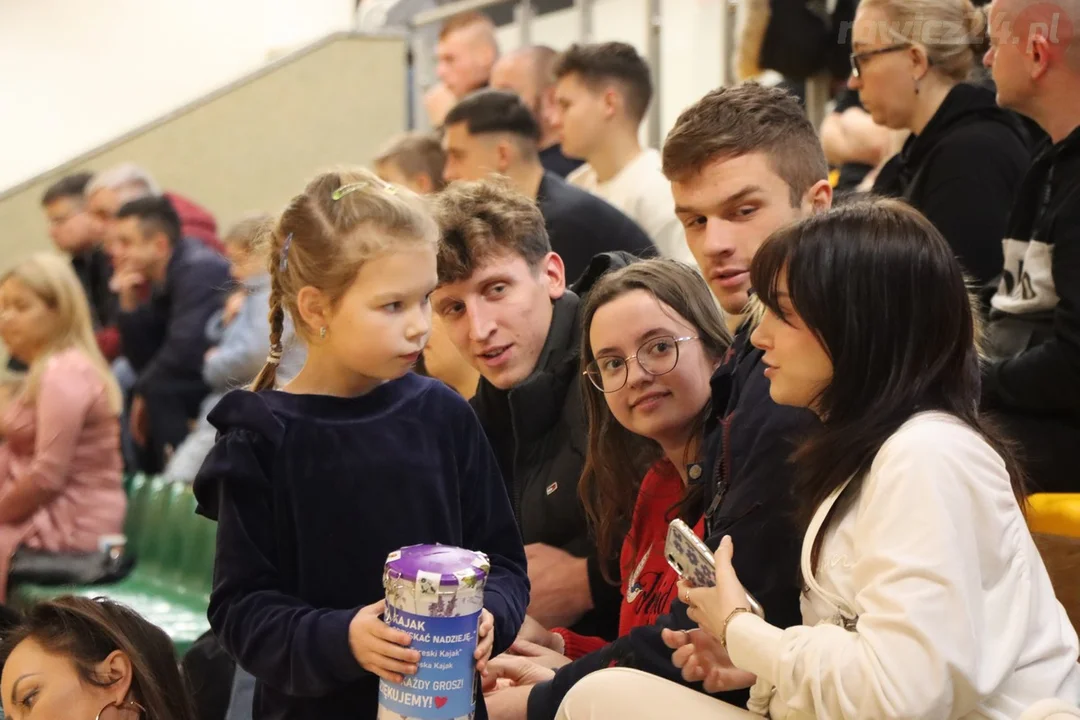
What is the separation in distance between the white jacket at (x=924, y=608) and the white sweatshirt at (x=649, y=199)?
2477 millimetres

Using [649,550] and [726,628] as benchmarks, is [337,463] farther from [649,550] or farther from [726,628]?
[649,550]

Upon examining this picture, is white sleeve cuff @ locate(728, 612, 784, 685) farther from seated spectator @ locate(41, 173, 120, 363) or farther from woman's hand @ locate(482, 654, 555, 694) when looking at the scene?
seated spectator @ locate(41, 173, 120, 363)

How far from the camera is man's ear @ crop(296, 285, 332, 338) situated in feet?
6.63

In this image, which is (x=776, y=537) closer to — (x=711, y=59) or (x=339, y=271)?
(x=339, y=271)

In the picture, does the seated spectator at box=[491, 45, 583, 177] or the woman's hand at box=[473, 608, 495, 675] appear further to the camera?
the seated spectator at box=[491, 45, 583, 177]

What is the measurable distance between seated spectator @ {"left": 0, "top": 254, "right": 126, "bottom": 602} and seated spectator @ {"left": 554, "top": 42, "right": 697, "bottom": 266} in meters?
1.91

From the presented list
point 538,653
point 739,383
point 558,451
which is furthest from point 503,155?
point 739,383

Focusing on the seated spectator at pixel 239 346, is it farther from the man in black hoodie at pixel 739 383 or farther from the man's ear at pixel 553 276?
the man in black hoodie at pixel 739 383

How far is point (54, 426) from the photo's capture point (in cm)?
461

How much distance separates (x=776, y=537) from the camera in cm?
191

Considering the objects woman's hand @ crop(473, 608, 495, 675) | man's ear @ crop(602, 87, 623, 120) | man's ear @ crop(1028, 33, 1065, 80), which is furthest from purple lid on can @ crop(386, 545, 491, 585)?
man's ear @ crop(602, 87, 623, 120)

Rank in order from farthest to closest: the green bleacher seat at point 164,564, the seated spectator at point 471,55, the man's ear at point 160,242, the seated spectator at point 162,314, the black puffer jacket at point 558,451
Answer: the seated spectator at point 471,55 → the man's ear at point 160,242 → the seated spectator at point 162,314 → the green bleacher seat at point 164,564 → the black puffer jacket at point 558,451

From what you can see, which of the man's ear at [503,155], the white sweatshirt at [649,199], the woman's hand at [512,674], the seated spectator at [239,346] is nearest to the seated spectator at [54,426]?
the seated spectator at [239,346]

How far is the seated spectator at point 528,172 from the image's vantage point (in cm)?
382
